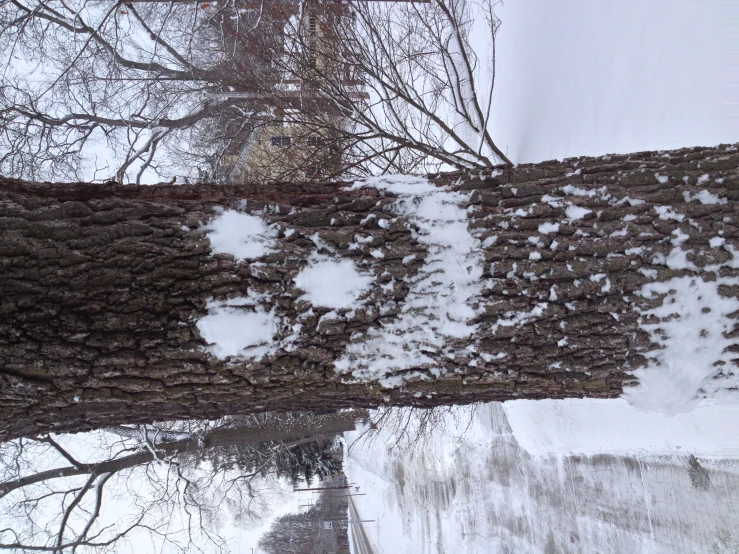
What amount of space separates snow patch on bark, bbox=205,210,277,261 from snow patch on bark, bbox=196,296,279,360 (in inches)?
7.2

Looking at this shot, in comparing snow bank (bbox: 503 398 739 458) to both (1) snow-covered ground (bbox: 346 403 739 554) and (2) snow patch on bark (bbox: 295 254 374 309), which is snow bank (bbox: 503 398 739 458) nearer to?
(1) snow-covered ground (bbox: 346 403 739 554)

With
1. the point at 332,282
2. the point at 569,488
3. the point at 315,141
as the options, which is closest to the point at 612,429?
the point at 569,488

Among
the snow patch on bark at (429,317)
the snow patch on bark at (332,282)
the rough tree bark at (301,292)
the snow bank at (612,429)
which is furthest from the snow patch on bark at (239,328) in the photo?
the snow bank at (612,429)

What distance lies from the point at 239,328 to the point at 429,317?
73cm

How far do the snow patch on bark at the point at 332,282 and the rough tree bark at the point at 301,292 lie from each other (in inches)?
1.3

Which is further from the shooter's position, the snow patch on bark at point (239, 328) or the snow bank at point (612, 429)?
the snow bank at point (612, 429)

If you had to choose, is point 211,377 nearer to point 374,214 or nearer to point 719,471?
point 374,214

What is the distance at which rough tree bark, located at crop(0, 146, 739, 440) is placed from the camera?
1.78m

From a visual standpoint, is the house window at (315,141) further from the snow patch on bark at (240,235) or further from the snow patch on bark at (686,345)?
the snow patch on bark at (686,345)

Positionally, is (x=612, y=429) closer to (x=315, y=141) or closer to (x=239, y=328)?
(x=239, y=328)

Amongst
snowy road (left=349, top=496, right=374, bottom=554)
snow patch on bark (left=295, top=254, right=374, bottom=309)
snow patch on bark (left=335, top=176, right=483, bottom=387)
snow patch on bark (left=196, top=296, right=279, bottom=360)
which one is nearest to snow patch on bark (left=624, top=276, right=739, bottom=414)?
snow patch on bark (left=335, top=176, right=483, bottom=387)

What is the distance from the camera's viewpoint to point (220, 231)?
193 cm

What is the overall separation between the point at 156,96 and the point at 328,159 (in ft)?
13.9

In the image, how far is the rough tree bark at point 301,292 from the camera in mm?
1782
